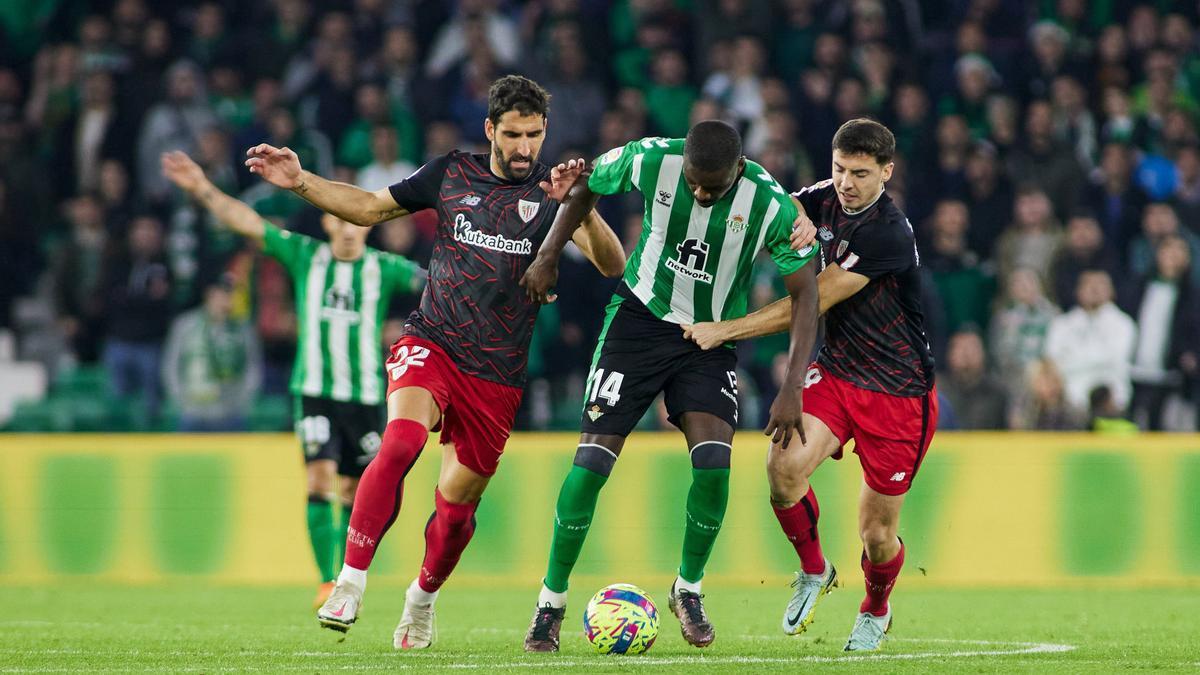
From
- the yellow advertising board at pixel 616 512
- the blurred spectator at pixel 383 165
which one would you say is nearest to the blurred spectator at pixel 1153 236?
the yellow advertising board at pixel 616 512

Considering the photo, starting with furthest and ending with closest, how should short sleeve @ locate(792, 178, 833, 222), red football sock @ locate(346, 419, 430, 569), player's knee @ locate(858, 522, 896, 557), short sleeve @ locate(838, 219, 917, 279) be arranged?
short sleeve @ locate(792, 178, 833, 222), player's knee @ locate(858, 522, 896, 557), short sleeve @ locate(838, 219, 917, 279), red football sock @ locate(346, 419, 430, 569)

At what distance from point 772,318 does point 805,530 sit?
1054 millimetres

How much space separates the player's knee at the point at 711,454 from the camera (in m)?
7.29

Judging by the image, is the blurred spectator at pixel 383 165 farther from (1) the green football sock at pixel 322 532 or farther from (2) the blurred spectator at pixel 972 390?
(2) the blurred spectator at pixel 972 390

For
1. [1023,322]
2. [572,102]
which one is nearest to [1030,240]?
[1023,322]

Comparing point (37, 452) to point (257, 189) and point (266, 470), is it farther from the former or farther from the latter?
point (257, 189)

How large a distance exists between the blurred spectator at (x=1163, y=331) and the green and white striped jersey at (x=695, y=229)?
24.5 feet

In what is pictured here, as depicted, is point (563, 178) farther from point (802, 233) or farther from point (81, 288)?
point (81, 288)

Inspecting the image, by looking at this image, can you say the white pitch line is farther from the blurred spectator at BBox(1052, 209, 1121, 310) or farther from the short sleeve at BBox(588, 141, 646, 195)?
the blurred spectator at BBox(1052, 209, 1121, 310)

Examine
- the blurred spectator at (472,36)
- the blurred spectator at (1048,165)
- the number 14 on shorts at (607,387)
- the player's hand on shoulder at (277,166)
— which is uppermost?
the blurred spectator at (472,36)

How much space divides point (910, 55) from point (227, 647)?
10.7 metres

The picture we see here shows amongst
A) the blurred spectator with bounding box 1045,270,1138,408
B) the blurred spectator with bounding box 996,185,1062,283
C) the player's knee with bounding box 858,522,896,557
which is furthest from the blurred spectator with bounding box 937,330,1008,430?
the player's knee with bounding box 858,522,896,557

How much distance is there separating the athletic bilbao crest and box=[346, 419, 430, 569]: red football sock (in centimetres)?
110

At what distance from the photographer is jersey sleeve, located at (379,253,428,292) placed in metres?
10.8
